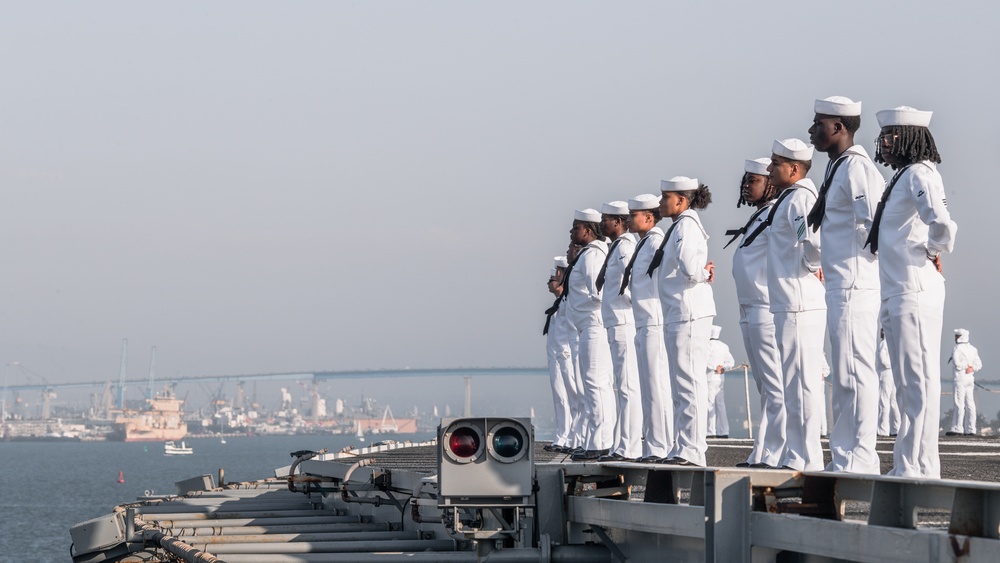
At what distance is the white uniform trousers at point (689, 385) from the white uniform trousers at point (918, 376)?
3.30m

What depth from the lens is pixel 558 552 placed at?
7.64 metres

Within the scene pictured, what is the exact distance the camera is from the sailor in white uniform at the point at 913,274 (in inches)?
290

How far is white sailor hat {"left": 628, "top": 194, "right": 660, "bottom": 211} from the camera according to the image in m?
12.4

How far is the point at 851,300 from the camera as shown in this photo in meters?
8.28

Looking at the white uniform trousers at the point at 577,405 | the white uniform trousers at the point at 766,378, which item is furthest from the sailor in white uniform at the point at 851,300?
the white uniform trousers at the point at 577,405

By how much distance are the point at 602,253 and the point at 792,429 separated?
5.90 m

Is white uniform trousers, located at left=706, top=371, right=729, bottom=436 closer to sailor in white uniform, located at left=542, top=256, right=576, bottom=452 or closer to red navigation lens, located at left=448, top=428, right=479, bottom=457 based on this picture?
sailor in white uniform, located at left=542, top=256, right=576, bottom=452

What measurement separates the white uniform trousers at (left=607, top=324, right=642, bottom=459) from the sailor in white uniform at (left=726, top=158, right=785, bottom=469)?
3381 millimetres

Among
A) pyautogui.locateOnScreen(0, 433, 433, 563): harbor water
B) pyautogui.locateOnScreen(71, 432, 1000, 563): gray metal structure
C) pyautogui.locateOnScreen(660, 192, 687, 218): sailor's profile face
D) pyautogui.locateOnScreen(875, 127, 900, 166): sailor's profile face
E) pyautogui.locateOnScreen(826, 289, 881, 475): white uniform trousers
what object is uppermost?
pyautogui.locateOnScreen(660, 192, 687, 218): sailor's profile face

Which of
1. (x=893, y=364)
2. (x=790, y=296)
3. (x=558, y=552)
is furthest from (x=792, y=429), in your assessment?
(x=558, y=552)

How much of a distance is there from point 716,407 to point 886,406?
4686mm

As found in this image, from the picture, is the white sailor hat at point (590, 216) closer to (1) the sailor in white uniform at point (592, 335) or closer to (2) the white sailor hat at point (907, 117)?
(1) the sailor in white uniform at point (592, 335)

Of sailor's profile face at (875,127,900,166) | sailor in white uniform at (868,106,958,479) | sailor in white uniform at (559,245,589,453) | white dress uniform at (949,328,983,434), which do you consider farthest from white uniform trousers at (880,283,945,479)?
white dress uniform at (949,328,983,434)

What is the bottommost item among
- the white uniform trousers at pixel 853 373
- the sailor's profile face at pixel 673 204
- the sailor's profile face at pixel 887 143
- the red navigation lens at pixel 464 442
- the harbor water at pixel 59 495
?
the harbor water at pixel 59 495
